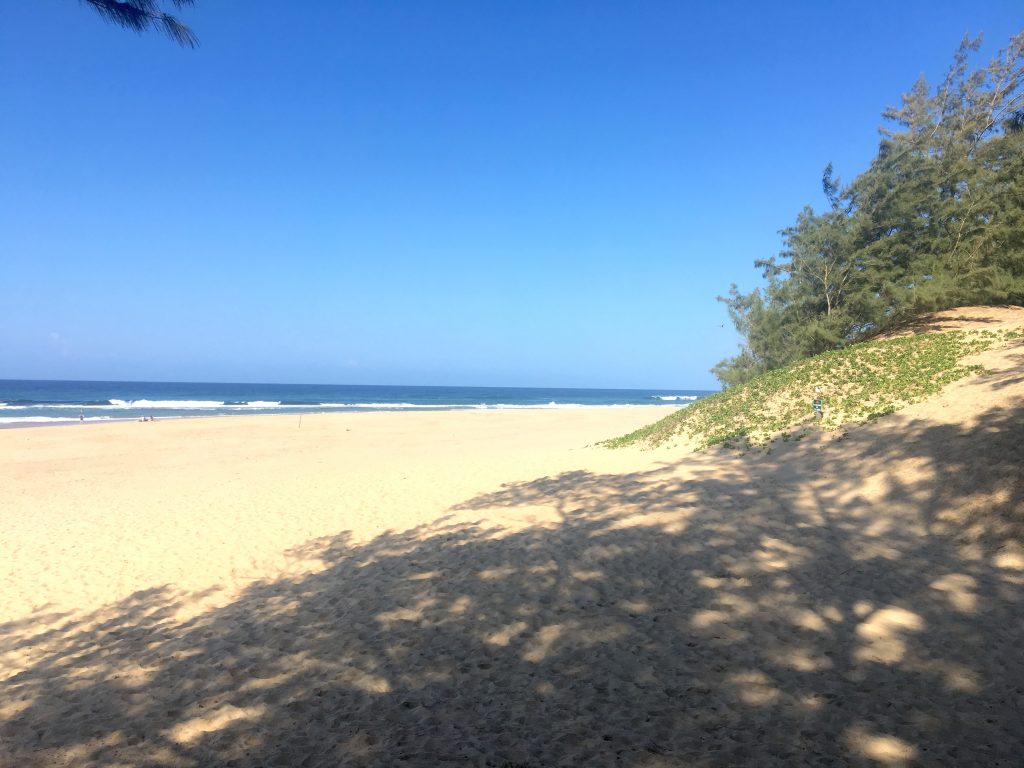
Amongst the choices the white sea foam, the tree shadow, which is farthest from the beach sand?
the white sea foam

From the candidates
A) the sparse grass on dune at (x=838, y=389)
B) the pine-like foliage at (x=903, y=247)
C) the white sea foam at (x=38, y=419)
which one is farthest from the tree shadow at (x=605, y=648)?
the white sea foam at (x=38, y=419)

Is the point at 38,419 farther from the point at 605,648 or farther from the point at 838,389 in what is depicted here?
the point at 838,389

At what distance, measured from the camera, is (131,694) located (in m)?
4.56

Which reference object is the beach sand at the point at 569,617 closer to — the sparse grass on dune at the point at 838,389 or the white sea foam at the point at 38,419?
the sparse grass on dune at the point at 838,389

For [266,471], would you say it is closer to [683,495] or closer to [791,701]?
[683,495]

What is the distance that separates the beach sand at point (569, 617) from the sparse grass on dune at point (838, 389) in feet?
2.93

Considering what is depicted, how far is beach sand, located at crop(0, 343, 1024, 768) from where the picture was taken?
353cm

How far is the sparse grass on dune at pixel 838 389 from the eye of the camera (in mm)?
11844

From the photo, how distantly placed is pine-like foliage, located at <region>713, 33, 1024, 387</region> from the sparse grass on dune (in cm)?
347

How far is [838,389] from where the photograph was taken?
1338 centimetres

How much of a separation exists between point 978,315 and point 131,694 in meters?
21.3

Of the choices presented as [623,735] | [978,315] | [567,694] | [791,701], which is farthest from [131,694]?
[978,315]

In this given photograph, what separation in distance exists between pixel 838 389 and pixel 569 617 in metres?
11.2

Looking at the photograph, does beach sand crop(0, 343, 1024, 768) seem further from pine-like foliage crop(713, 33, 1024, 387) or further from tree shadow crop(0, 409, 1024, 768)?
pine-like foliage crop(713, 33, 1024, 387)
